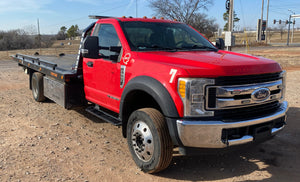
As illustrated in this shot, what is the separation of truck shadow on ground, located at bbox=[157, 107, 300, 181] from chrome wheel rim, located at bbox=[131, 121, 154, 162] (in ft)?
1.08

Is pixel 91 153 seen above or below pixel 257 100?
below

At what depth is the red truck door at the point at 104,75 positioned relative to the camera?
418 cm

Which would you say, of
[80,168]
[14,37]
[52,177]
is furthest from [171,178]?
[14,37]

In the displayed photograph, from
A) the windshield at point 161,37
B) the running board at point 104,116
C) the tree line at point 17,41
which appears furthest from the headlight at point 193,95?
the tree line at point 17,41

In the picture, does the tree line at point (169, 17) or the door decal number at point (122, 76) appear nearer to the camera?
the door decal number at point (122, 76)

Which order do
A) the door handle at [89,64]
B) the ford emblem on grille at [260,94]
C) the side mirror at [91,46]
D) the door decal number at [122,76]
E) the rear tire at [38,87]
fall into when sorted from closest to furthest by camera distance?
the ford emblem on grille at [260,94] → the door decal number at [122,76] → the side mirror at [91,46] → the door handle at [89,64] → the rear tire at [38,87]

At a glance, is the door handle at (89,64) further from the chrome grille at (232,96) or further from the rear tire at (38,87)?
the rear tire at (38,87)

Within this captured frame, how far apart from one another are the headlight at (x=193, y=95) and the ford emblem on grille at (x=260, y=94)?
57cm

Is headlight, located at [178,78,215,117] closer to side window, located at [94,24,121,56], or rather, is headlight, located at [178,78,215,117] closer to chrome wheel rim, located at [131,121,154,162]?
chrome wheel rim, located at [131,121,154,162]

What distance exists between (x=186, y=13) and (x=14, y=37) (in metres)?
28.5

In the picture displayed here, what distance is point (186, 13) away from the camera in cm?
2350

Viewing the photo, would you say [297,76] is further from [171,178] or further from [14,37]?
[14,37]

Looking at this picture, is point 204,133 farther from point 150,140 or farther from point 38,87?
point 38,87

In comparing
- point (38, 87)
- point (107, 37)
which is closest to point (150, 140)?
point (107, 37)
